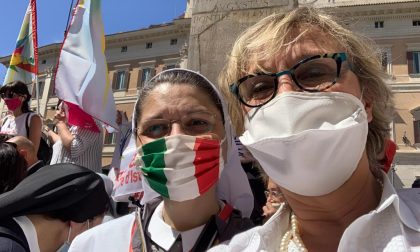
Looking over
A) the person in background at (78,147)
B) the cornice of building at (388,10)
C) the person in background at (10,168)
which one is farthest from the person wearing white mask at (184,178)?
the cornice of building at (388,10)

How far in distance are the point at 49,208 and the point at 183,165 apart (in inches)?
26.3

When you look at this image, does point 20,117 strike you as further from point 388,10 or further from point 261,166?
point 388,10

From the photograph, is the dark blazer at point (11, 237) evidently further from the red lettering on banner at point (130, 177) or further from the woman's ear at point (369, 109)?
the woman's ear at point (369, 109)

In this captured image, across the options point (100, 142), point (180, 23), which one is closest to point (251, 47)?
point (100, 142)

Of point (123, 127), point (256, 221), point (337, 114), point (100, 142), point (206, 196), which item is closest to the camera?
point (337, 114)

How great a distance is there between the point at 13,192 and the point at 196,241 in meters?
0.84

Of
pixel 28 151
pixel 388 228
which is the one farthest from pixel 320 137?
pixel 28 151

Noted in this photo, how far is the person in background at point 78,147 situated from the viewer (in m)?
3.57

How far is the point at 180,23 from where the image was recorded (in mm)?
28062

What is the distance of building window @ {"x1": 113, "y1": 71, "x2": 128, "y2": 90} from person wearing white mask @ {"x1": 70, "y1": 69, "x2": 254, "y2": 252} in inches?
1111

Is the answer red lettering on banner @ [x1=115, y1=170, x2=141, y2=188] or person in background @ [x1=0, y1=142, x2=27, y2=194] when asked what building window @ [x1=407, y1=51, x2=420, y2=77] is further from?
person in background @ [x1=0, y1=142, x2=27, y2=194]

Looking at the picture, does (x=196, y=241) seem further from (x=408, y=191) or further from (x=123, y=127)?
(x=123, y=127)

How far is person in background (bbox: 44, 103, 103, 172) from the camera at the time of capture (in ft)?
11.7

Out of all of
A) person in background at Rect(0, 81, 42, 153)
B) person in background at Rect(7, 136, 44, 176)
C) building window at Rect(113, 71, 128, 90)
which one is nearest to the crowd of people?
person in background at Rect(7, 136, 44, 176)
